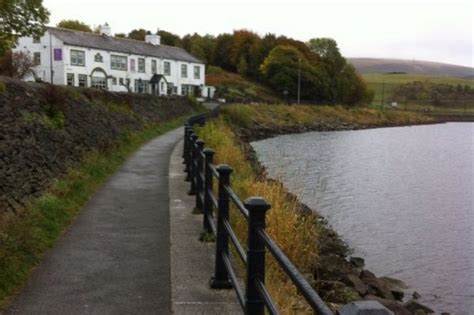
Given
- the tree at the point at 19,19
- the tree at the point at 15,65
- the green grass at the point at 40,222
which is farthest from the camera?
the tree at the point at 15,65

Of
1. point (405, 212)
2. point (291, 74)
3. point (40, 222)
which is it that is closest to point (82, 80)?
point (405, 212)

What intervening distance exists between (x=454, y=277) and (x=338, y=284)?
14.9 ft

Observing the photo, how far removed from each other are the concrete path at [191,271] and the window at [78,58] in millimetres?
49762

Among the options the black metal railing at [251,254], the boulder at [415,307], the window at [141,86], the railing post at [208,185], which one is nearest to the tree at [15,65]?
the window at [141,86]

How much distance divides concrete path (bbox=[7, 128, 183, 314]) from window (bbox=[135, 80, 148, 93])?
184 feet

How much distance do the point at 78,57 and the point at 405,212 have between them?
46.0 metres

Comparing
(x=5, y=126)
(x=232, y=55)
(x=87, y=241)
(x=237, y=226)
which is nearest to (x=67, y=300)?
(x=87, y=241)

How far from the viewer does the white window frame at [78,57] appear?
56594 mm

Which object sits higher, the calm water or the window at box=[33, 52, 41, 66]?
the window at box=[33, 52, 41, 66]

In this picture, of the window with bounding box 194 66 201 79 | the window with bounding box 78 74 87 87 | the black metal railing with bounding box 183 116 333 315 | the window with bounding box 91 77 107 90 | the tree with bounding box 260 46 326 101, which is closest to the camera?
the black metal railing with bounding box 183 116 333 315

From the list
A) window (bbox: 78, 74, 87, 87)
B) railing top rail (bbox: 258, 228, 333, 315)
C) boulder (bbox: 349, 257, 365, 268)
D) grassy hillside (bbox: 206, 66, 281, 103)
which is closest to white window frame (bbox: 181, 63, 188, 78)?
grassy hillside (bbox: 206, 66, 281, 103)

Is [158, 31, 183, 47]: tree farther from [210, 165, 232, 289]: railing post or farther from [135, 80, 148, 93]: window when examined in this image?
[210, 165, 232, 289]: railing post

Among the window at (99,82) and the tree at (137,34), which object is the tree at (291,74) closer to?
the tree at (137,34)

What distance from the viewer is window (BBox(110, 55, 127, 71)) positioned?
61.9 meters
